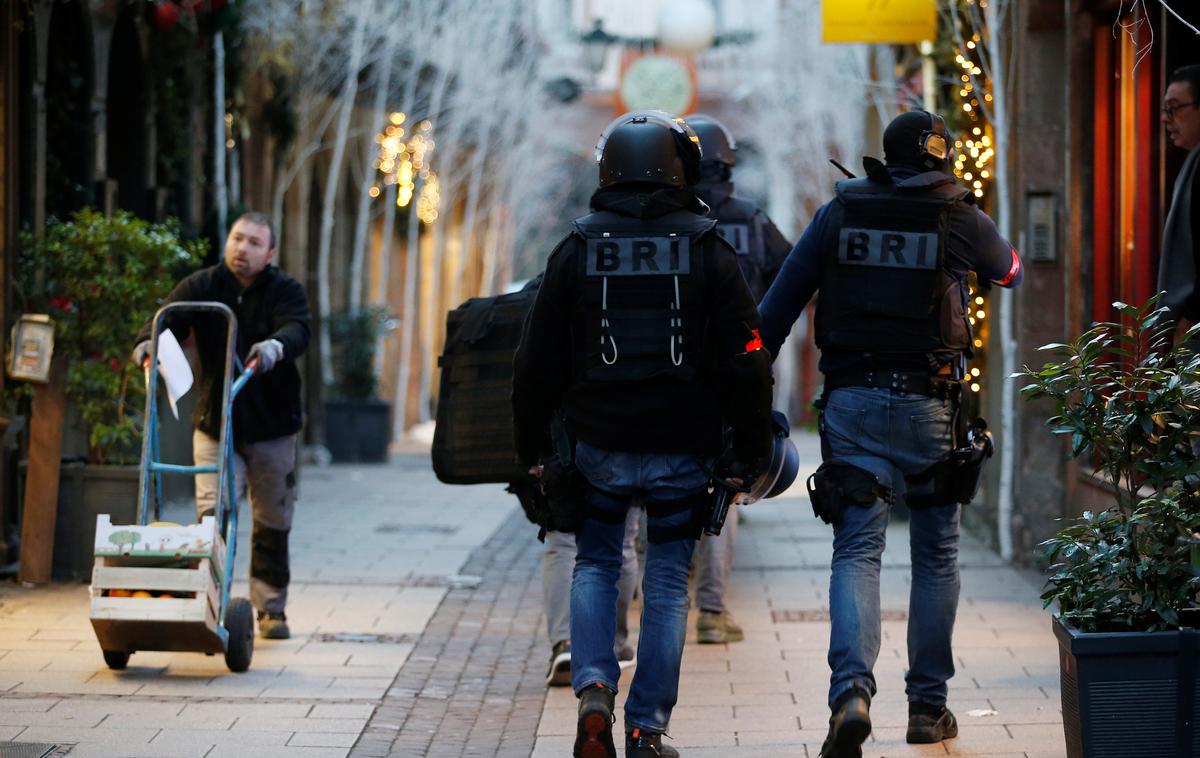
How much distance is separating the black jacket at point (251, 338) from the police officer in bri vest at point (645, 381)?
101 inches

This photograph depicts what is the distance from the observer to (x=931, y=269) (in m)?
5.46

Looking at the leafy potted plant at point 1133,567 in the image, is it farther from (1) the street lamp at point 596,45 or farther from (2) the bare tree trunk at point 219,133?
(1) the street lamp at point 596,45

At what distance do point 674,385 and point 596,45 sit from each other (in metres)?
50.3

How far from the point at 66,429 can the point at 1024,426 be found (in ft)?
17.5

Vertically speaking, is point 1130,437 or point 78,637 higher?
point 1130,437

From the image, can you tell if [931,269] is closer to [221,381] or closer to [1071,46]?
[221,381]

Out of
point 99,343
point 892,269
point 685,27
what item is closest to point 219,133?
point 99,343

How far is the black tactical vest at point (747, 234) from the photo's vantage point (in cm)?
776

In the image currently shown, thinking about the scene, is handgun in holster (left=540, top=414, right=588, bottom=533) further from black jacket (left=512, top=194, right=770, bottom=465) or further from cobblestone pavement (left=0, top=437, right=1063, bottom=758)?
cobblestone pavement (left=0, top=437, right=1063, bottom=758)

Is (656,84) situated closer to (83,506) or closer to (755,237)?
(83,506)

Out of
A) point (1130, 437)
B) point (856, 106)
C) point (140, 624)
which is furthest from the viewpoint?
point (856, 106)

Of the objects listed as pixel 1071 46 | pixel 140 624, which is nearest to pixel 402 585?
pixel 140 624

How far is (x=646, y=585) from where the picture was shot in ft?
17.5

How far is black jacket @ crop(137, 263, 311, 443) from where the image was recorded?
7.66 meters
